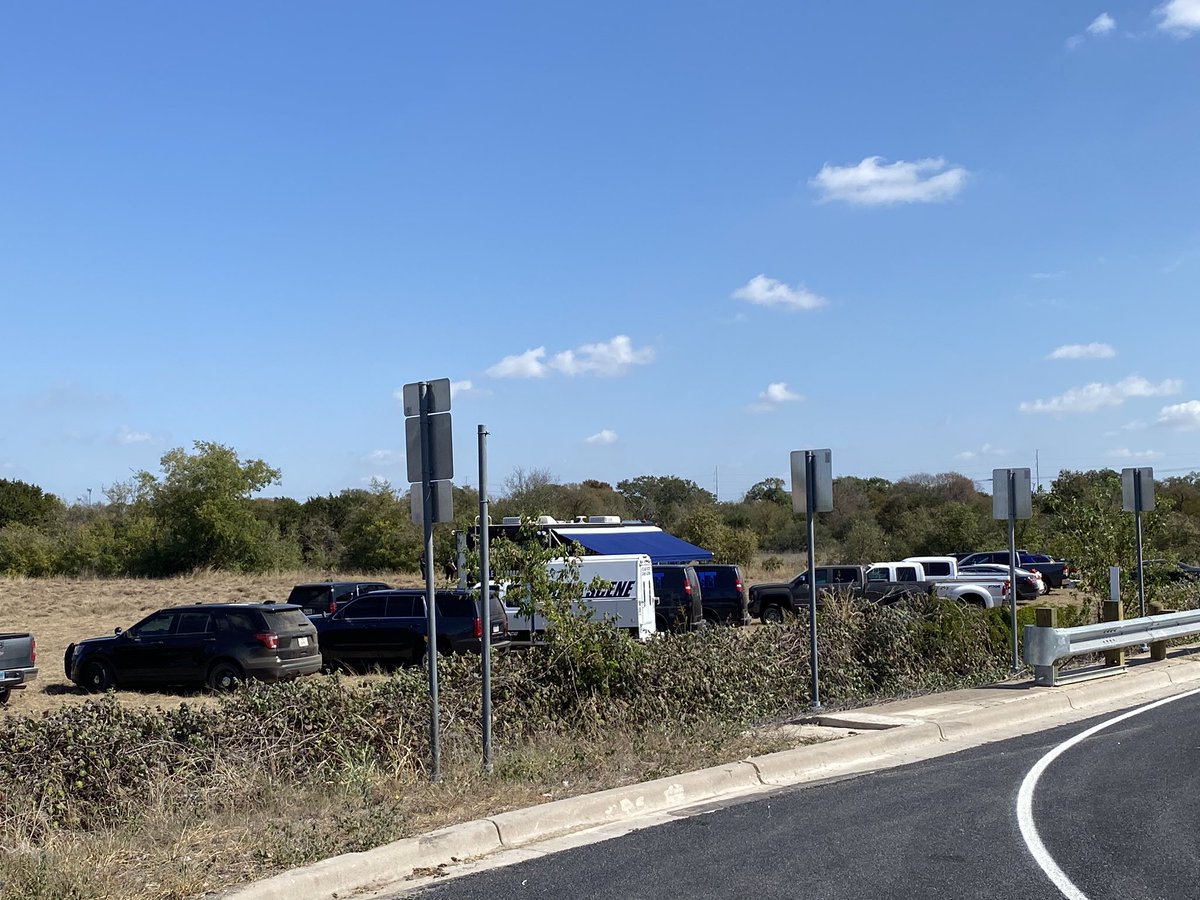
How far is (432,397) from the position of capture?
959 cm

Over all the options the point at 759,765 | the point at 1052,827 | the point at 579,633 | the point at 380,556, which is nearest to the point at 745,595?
the point at 579,633

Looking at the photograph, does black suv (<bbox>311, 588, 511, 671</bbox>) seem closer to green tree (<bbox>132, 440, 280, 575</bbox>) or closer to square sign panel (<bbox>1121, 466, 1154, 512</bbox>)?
square sign panel (<bbox>1121, 466, 1154, 512</bbox>)

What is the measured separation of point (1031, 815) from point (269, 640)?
13524mm

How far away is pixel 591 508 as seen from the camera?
7094 cm

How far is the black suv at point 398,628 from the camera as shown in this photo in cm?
2142

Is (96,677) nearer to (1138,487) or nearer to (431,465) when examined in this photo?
(431,465)

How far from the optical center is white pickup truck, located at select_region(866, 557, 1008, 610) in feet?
108

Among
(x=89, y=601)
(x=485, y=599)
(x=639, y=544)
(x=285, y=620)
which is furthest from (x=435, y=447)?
(x=89, y=601)

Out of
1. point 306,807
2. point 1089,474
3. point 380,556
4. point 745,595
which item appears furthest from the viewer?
point 1089,474

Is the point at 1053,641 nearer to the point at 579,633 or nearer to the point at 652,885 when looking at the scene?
the point at 579,633

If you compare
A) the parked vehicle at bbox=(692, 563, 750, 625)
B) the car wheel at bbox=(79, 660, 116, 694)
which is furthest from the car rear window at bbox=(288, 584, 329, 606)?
the parked vehicle at bbox=(692, 563, 750, 625)

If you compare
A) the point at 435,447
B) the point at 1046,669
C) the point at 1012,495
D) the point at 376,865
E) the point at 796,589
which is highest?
the point at 435,447

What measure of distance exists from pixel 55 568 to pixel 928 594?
57259 millimetres

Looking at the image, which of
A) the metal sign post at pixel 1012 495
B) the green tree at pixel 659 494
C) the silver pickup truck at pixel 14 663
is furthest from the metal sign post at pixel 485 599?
the green tree at pixel 659 494
